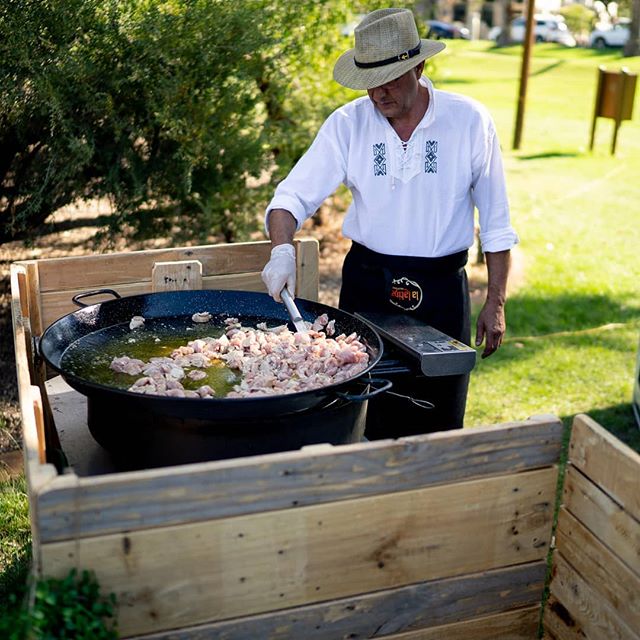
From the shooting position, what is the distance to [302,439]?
2.58 metres

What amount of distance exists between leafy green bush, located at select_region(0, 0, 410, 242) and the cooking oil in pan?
2.20 metres

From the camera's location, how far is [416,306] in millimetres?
3566

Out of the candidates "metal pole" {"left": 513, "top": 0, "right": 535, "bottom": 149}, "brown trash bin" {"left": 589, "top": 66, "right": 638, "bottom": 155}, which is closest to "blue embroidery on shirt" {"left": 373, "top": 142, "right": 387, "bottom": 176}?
"metal pole" {"left": 513, "top": 0, "right": 535, "bottom": 149}

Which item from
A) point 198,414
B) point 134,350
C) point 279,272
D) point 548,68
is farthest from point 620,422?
point 548,68

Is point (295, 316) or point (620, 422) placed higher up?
point (295, 316)

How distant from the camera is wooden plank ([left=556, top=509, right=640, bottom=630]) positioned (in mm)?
2316

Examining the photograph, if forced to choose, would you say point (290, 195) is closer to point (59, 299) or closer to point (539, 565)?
point (59, 299)

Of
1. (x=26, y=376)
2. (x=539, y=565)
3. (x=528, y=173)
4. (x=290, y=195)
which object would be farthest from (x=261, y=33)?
(x=528, y=173)

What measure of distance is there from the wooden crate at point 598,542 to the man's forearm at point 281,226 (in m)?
1.39

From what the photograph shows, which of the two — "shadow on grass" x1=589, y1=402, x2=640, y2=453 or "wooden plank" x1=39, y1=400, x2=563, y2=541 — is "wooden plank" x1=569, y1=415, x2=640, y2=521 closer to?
"wooden plank" x1=39, y1=400, x2=563, y2=541

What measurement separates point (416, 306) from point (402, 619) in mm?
1395

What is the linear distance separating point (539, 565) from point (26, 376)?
5.19 feet

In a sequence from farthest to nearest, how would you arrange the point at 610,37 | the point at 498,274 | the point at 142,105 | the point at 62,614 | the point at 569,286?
the point at 610,37 < the point at 569,286 < the point at 142,105 < the point at 498,274 < the point at 62,614

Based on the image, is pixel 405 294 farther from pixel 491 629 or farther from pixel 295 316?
pixel 491 629
